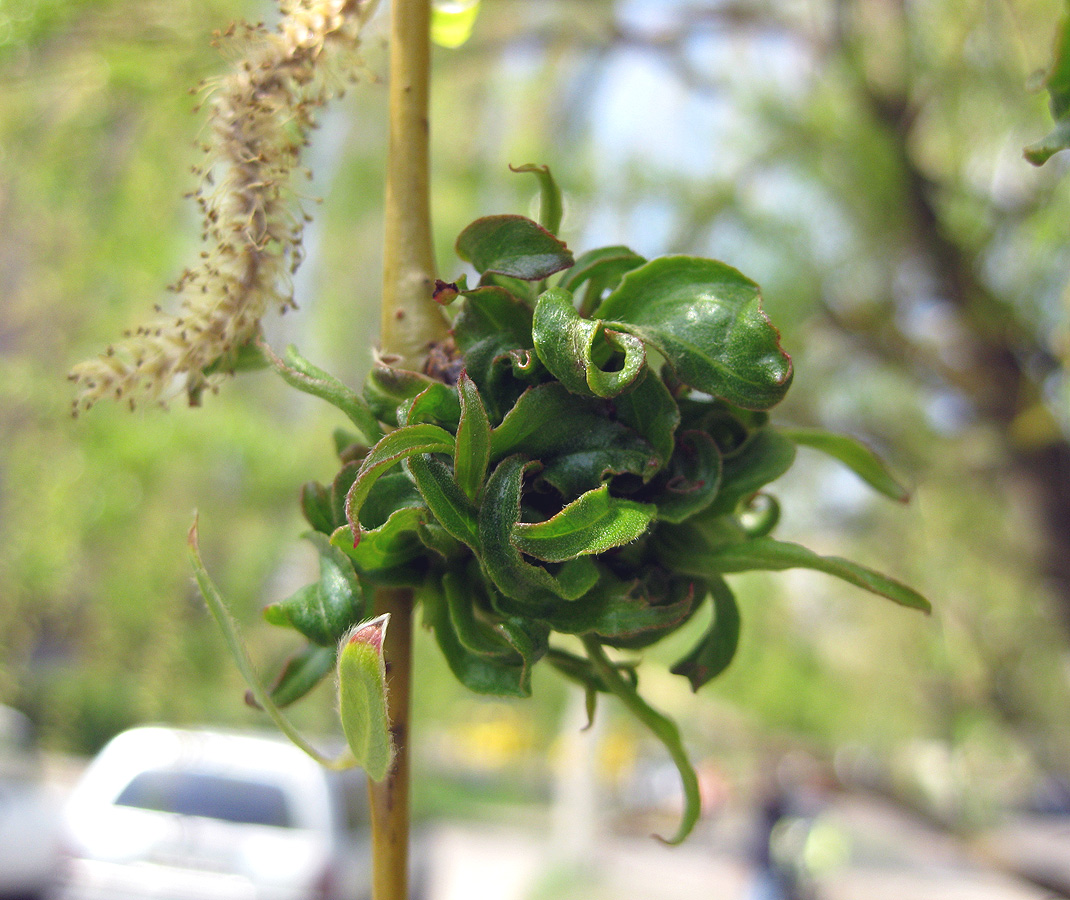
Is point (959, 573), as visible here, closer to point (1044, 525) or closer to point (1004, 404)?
point (1044, 525)

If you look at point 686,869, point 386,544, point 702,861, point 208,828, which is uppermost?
point 386,544

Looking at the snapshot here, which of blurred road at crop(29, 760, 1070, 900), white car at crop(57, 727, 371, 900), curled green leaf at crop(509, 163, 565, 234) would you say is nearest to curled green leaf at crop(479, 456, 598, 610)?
curled green leaf at crop(509, 163, 565, 234)

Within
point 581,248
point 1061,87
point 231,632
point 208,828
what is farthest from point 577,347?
point 208,828

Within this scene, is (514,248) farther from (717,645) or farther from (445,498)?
(717,645)

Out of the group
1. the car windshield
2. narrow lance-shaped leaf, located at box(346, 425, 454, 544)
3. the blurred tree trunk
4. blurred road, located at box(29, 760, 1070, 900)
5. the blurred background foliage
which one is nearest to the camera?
narrow lance-shaped leaf, located at box(346, 425, 454, 544)

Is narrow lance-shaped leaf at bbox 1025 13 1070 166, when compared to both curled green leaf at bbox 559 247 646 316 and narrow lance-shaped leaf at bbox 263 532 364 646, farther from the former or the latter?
narrow lance-shaped leaf at bbox 263 532 364 646

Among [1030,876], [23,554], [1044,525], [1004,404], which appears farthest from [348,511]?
[1044,525]
